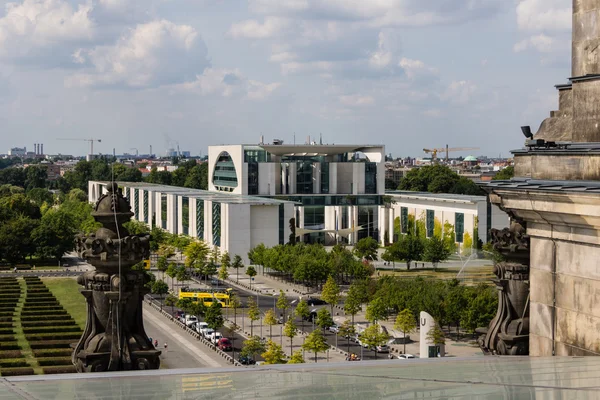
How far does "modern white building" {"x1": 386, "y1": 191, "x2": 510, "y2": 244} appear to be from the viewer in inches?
4328

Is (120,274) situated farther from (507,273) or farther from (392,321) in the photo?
(392,321)

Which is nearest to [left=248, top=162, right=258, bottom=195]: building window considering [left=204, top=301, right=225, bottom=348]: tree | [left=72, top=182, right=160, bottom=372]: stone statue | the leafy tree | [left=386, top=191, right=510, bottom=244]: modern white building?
[left=386, top=191, right=510, bottom=244]: modern white building

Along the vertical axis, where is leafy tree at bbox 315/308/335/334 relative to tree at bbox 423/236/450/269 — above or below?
below

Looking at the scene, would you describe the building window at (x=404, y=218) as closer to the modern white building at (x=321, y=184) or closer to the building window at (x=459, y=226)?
the modern white building at (x=321, y=184)

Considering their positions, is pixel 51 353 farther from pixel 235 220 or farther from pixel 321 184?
pixel 321 184

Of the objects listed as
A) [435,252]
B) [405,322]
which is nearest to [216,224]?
[435,252]

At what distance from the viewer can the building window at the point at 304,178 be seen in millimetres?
130875

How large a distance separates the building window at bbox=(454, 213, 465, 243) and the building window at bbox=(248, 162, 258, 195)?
2787 centimetres

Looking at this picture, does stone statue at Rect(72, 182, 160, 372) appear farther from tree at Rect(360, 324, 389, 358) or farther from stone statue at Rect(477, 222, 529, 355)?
tree at Rect(360, 324, 389, 358)

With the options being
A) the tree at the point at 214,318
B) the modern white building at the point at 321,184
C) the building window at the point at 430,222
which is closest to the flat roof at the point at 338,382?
the tree at the point at 214,318

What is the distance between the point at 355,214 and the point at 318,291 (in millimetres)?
40215

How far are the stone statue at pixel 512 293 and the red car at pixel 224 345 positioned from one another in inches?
2009

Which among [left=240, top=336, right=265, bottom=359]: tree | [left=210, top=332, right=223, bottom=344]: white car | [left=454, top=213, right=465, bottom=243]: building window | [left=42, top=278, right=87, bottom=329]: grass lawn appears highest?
[left=454, top=213, right=465, bottom=243]: building window

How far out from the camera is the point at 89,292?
1305 cm
